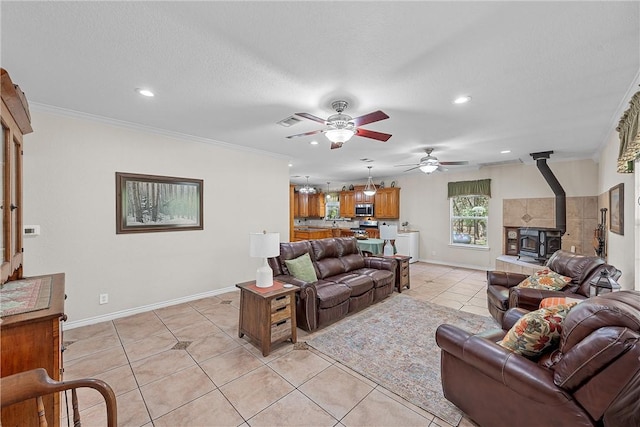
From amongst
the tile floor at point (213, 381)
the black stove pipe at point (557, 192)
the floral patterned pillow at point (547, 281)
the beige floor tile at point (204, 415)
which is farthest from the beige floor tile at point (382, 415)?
the black stove pipe at point (557, 192)

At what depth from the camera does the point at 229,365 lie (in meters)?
2.45

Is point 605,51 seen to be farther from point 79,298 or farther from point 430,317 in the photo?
point 79,298

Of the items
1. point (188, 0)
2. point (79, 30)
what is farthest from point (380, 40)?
point (79, 30)

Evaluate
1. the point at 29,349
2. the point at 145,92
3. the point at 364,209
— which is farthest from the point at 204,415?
the point at 364,209

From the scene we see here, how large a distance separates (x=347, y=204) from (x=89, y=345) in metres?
7.55

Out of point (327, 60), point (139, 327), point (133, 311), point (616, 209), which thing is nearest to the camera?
point (327, 60)

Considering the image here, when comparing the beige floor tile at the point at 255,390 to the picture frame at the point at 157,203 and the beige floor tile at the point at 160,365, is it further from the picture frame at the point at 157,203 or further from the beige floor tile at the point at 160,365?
the picture frame at the point at 157,203

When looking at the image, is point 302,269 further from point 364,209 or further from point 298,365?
point 364,209

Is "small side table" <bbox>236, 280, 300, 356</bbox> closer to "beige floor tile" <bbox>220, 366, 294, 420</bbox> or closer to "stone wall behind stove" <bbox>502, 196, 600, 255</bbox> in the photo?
"beige floor tile" <bbox>220, 366, 294, 420</bbox>

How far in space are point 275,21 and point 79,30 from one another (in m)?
1.32

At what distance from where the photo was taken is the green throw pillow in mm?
3449

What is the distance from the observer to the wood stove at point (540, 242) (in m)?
4.92

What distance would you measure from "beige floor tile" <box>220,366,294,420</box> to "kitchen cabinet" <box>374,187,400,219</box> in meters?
6.60

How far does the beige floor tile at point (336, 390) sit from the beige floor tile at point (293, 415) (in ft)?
0.19
